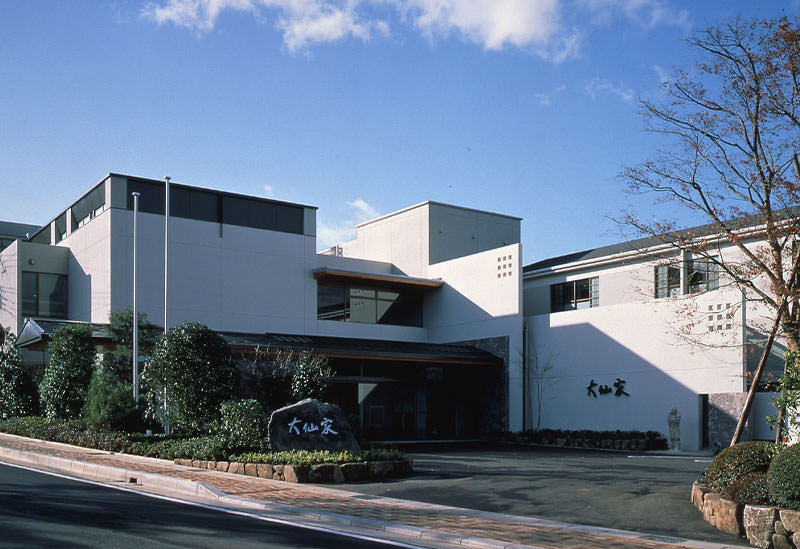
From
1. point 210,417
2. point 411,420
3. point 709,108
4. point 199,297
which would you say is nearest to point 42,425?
point 210,417

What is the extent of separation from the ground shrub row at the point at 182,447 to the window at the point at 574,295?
19.4m

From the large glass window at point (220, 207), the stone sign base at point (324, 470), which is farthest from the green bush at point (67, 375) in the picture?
the stone sign base at point (324, 470)

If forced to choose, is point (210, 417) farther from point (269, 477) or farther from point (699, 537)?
point (699, 537)

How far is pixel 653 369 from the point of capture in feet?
97.2

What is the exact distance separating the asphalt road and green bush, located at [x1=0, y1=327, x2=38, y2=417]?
59.4 feet

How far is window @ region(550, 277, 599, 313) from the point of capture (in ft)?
114

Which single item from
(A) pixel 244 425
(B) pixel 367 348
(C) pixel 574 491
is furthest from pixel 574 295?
(C) pixel 574 491

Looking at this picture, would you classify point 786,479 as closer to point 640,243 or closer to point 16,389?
point 640,243

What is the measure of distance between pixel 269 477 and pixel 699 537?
824 centimetres

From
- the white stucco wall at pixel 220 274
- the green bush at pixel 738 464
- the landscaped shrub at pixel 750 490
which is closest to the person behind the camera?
the landscaped shrub at pixel 750 490

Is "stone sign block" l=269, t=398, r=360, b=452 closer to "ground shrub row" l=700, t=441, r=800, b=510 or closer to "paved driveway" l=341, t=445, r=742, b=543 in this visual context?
"paved driveway" l=341, t=445, r=742, b=543

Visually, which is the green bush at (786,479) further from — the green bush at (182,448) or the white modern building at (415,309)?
the white modern building at (415,309)

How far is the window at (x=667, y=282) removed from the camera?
30844 mm

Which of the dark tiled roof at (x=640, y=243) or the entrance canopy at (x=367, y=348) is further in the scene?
the entrance canopy at (x=367, y=348)
